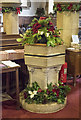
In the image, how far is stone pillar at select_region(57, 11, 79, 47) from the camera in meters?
5.76

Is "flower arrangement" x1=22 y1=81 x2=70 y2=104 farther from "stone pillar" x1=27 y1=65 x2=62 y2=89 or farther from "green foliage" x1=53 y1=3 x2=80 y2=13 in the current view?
"green foliage" x1=53 y1=3 x2=80 y2=13

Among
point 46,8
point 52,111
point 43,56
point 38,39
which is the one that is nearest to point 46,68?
point 43,56

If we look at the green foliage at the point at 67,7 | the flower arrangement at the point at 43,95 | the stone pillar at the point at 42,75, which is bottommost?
the flower arrangement at the point at 43,95

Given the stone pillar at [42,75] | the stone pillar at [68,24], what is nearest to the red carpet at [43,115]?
the stone pillar at [42,75]

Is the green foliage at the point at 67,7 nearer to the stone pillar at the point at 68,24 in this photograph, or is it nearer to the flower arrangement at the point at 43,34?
the stone pillar at the point at 68,24

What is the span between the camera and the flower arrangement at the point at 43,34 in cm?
364

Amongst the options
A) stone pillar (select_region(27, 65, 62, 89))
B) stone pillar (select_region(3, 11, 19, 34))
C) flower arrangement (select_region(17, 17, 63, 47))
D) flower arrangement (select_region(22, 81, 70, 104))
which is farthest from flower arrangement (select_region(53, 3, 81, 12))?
stone pillar (select_region(3, 11, 19, 34))

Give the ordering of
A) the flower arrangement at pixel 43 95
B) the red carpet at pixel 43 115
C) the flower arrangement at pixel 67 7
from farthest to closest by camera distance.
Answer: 1. the flower arrangement at pixel 67 7
2. the flower arrangement at pixel 43 95
3. the red carpet at pixel 43 115

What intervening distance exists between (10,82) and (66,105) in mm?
1400

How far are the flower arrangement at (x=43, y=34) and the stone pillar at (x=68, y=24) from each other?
2076 millimetres

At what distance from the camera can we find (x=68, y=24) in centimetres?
584

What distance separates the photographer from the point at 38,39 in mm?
3641

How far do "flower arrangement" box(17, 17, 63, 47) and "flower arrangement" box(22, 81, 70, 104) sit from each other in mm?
822

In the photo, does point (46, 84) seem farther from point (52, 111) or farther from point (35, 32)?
point (35, 32)
